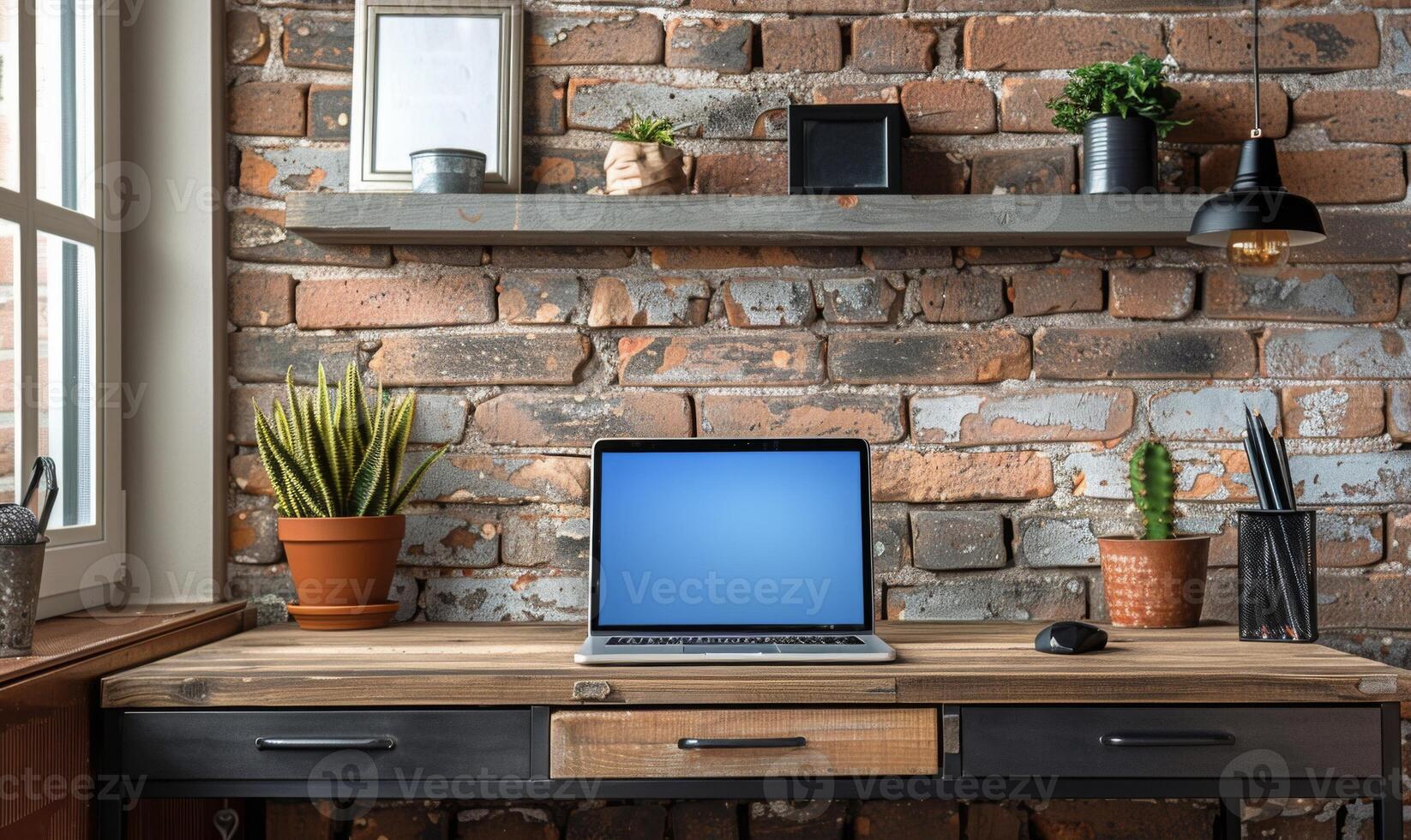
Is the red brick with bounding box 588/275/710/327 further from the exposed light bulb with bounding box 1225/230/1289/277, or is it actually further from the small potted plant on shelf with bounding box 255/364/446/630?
the exposed light bulb with bounding box 1225/230/1289/277

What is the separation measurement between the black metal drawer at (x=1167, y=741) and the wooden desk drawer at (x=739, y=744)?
0.27 ft

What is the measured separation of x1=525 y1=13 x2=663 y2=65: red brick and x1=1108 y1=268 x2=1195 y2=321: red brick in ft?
3.00

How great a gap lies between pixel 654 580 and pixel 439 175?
2.44 ft

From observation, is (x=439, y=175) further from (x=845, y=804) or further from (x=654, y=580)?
(x=845, y=804)

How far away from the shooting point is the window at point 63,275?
1524 mm

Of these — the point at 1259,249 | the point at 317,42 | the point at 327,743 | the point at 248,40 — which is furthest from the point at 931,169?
the point at 327,743

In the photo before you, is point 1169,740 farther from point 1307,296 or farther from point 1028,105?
point 1028,105

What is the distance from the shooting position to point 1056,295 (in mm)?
1847

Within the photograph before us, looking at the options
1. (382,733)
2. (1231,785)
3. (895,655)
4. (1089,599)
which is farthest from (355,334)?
(1231,785)

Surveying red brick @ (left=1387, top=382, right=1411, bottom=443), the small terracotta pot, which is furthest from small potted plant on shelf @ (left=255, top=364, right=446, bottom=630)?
red brick @ (left=1387, top=382, right=1411, bottom=443)

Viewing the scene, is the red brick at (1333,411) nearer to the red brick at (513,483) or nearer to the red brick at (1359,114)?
the red brick at (1359,114)

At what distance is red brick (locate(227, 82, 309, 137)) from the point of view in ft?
6.14

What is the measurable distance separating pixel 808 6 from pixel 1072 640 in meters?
1.17

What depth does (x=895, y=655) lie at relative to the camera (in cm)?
143
